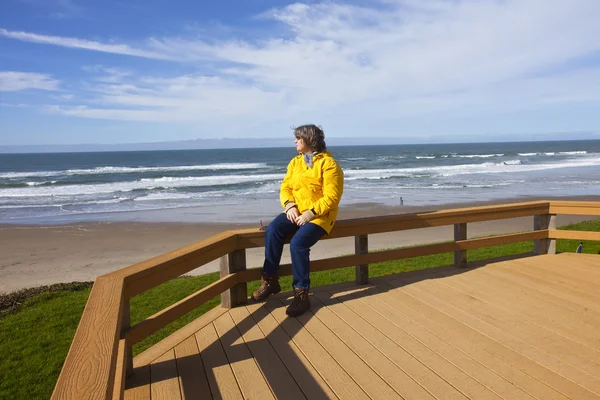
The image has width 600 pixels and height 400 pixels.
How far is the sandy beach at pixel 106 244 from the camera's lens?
9195mm

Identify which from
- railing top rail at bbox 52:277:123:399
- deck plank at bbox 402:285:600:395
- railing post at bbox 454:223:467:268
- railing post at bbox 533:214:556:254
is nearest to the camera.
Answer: railing top rail at bbox 52:277:123:399

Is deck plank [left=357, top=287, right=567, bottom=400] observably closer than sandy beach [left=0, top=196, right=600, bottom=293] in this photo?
Yes

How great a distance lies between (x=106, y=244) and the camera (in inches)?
477

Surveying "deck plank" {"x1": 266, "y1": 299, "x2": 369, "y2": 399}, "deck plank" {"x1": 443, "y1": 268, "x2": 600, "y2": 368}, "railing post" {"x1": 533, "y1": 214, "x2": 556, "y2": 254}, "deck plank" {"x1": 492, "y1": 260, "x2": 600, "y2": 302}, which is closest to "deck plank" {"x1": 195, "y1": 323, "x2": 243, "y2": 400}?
"deck plank" {"x1": 266, "y1": 299, "x2": 369, "y2": 399}

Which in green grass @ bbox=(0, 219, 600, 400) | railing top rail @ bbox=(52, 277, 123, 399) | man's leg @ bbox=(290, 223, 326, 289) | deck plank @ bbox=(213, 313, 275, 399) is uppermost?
railing top rail @ bbox=(52, 277, 123, 399)

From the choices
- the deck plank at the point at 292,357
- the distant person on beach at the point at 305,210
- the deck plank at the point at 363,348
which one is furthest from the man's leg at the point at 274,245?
the deck plank at the point at 363,348

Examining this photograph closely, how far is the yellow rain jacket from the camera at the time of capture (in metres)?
3.59

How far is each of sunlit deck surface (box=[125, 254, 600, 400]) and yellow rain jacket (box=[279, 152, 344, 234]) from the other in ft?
2.57

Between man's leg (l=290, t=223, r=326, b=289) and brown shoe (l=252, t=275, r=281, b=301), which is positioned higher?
man's leg (l=290, t=223, r=326, b=289)

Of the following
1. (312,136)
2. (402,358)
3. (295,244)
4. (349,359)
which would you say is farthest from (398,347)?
(312,136)

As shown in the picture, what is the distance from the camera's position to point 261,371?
270 centimetres

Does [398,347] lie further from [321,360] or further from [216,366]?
[216,366]

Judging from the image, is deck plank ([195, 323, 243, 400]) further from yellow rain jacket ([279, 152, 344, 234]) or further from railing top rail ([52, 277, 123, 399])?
yellow rain jacket ([279, 152, 344, 234])

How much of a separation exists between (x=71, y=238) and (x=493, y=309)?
40.5 feet
